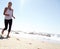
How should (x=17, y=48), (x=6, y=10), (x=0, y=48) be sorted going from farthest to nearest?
(x=6, y=10), (x=17, y=48), (x=0, y=48)

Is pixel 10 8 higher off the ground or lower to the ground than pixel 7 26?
higher

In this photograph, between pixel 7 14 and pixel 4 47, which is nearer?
pixel 4 47

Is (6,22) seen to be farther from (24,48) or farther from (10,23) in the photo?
(24,48)

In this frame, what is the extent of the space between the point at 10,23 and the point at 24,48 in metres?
2.74

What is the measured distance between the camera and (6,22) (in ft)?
28.1

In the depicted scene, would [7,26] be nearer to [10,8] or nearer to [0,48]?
[10,8]

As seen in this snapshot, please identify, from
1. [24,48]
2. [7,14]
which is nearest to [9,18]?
[7,14]

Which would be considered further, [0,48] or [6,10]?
[6,10]

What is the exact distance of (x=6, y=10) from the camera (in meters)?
8.48

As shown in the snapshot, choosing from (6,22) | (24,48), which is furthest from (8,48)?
(6,22)

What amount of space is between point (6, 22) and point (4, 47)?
10.0ft

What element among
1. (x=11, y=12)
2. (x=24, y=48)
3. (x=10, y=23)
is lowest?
(x=24, y=48)

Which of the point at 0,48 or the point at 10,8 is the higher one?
the point at 10,8

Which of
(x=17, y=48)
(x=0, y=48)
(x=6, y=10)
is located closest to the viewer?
(x=0, y=48)
